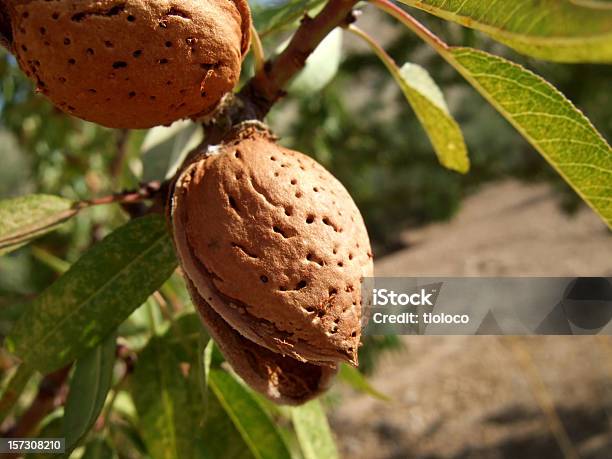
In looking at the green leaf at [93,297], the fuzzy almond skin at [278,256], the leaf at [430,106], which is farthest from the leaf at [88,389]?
the leaf at [430,106]

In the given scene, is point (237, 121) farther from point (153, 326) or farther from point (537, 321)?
point (537, 321)

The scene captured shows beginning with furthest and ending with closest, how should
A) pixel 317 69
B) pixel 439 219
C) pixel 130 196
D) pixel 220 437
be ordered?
pixel 439 219 < pixel 317 69 < pixel 220 437 < pixel 130 196

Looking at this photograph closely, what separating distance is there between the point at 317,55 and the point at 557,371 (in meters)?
3.54

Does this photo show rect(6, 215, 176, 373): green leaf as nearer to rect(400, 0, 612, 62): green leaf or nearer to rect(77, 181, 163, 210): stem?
rect(77, 181, 163, 210): stem

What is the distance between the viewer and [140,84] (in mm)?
598

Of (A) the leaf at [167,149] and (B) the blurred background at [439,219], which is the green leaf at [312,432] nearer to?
(A) the leaf at [167,149]

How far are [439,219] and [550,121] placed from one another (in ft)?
14.4

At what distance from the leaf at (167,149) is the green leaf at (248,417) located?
1.02ft

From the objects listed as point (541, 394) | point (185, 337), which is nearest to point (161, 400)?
point (185, 337)

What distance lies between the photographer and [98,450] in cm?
106

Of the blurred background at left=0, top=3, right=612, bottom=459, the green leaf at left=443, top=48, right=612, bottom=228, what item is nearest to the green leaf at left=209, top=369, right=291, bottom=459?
the green leaf at left=443, top=48, right=612, bottom=228

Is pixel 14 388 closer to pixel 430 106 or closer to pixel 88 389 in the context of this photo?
pixel 88 389

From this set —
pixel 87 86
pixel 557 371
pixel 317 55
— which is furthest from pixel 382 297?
pixel 557 371

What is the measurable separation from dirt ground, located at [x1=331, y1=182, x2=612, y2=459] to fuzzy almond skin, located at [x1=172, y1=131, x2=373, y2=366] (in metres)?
2.77
